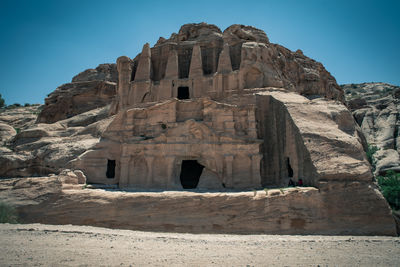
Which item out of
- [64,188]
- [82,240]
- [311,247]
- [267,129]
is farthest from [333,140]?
[64,188]

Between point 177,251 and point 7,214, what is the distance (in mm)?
11492

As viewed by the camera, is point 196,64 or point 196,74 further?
point 196,64

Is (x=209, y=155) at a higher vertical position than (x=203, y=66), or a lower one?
lower

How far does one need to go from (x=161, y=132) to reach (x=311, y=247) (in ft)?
48.7

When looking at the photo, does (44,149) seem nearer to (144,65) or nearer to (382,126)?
(144,65)

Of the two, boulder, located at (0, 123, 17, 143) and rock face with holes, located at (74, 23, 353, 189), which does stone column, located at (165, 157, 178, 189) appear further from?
boulder, located at (0, 123, 17, 143)

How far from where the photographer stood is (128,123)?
81.9 feet

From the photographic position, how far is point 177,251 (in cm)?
1102

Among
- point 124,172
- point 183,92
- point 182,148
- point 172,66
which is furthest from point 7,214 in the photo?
point 172,66

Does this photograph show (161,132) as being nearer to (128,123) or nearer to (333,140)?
(128,123)

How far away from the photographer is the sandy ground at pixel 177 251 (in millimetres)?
9641

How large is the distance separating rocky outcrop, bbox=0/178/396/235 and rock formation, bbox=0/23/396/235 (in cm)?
5

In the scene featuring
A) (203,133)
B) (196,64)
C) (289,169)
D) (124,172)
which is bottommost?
(124,172)

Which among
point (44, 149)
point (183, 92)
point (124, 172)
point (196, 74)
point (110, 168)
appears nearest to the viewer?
point (124, 172)
